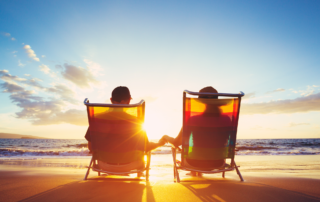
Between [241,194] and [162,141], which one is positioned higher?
[162,141]

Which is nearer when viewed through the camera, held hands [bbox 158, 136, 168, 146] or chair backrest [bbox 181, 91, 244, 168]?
chair backrest [bbox 181, 91, 244, 168]

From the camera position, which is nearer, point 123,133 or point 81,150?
point 123,133

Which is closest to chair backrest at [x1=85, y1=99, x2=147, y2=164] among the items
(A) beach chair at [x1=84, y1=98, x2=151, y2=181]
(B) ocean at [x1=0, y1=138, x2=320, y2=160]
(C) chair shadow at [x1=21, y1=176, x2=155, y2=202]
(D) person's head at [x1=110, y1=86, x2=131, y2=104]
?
(A) beach chair at [x1=84, y1=98, x2=151, y2=181]

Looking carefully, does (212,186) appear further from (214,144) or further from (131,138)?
(131,138)

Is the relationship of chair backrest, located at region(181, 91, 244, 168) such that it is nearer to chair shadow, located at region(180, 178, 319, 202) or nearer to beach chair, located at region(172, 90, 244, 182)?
beach chair, located at region(172, 90, 244, 182)

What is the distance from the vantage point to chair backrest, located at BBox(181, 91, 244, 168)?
113 inches

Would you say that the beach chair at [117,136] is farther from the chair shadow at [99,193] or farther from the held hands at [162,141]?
the held hands at [162,141]

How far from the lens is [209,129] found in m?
2.90

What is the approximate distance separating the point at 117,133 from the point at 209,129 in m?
1.63

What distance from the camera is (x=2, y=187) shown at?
9.23 feet

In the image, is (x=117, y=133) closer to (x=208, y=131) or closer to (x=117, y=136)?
(x=117, y=136)

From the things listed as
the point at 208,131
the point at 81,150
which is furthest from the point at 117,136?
the point at 81,150

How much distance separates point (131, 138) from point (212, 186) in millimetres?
1543

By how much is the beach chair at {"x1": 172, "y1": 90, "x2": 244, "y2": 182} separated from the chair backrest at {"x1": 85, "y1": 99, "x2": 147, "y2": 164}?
83 cm
